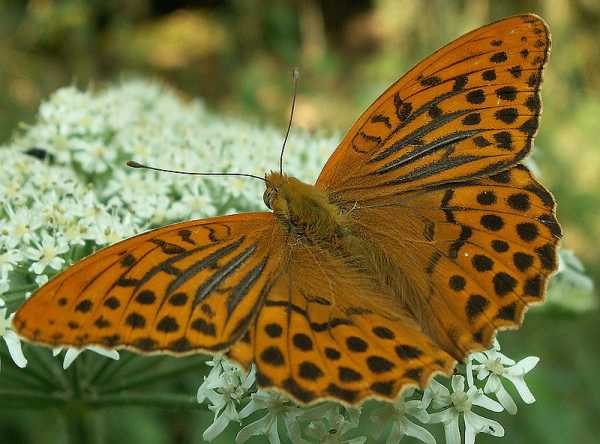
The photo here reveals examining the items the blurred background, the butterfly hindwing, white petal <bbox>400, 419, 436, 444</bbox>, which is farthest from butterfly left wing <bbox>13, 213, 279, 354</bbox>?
the blurred background

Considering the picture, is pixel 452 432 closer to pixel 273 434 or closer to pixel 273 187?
pixel 273 434

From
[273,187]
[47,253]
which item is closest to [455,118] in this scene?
[273,187]

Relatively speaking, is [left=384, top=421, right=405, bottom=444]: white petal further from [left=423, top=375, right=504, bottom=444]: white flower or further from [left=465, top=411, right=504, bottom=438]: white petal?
[left=465, top=411, right=504, bottom=438]: white petal

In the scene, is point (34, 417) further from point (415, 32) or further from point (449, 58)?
point (415, 32)

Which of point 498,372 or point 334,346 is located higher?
point 334,346

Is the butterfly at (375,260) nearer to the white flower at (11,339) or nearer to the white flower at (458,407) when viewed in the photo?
the white flower at (458,407)

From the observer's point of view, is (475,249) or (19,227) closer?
(475,249)

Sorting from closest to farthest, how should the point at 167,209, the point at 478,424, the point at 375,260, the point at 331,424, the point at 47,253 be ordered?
the point at 331,424
the point at 478,424
the point at 375,260
the point at 47,253
the point at 167,209
